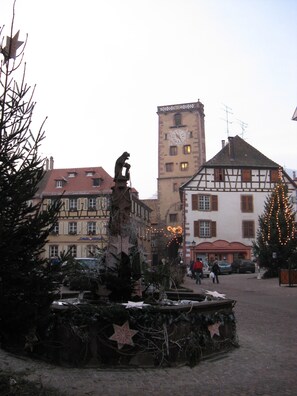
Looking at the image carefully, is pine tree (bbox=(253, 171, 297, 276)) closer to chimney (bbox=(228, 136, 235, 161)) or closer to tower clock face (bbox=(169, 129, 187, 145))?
chimney (bbox=(228, 136, 235, 161))

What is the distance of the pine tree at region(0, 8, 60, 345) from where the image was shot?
15.3ft

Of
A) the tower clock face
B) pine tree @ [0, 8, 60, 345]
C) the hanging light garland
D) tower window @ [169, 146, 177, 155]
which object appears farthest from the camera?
tower window @ [169, 146, 177, 155]

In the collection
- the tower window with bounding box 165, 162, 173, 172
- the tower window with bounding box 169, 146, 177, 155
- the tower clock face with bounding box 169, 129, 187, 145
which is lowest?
the tower window with bounding box 165, 162, 173, 172

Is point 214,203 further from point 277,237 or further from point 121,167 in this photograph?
point 121,167

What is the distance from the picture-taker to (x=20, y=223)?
4.80 meters

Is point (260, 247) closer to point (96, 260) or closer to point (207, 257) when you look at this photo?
point (207, 257)

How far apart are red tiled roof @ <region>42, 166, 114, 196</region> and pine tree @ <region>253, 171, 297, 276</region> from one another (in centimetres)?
2381

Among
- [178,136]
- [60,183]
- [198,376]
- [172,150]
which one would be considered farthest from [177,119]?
[198,376]

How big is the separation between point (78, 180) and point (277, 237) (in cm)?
2957

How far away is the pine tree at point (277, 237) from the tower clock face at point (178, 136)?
38.4 m

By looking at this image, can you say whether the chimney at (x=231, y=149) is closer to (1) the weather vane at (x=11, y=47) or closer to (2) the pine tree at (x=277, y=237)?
(2) the pine tree at (x=277, y=237)

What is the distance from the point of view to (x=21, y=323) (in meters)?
4.77

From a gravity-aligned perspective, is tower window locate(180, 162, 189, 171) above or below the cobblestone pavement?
above

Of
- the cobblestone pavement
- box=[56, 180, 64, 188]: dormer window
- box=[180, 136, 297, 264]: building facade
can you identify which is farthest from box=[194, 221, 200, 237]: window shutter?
the cobblestone pavement
